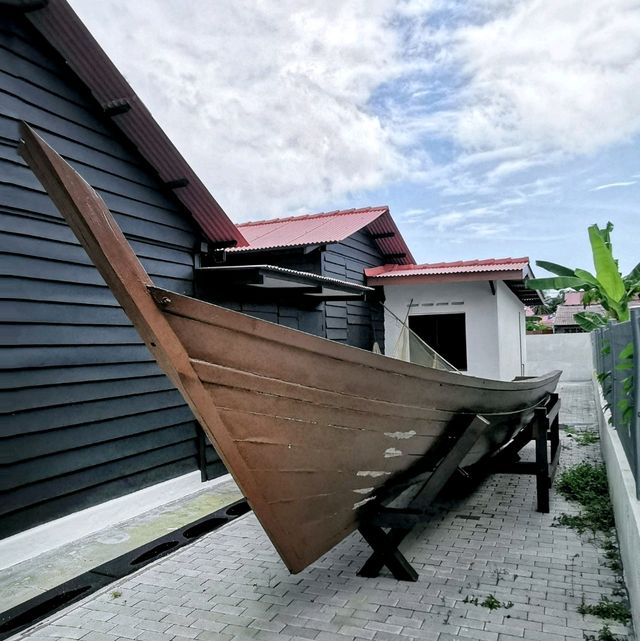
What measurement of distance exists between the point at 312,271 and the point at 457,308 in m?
3.37

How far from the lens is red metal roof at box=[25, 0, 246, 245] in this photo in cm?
421

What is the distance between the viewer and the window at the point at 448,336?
35.2 feet

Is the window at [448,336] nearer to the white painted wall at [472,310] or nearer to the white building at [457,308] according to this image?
the white building at [457,308]

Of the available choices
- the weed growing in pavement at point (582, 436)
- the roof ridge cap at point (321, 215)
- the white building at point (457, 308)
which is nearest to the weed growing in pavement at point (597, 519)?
the weed growing in pavement at point (582, 436)

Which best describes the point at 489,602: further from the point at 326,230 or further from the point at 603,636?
the point at 326,230

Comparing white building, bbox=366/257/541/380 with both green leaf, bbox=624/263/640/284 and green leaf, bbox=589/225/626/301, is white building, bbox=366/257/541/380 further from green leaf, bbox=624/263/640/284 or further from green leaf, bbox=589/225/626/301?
green leaf, bbox=589/225/626/301

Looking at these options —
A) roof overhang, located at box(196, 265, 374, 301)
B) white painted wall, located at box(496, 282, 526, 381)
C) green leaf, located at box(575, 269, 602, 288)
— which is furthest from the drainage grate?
white painted wall, located at box(496, 282, 526, 381)

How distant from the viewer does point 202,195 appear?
229 inches

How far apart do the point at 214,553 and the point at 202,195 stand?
12.1 ft

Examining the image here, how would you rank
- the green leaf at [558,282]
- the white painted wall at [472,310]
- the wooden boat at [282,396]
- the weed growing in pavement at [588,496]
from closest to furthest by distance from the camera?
the wooden boat at [282,396] → the weed growing in pavement at [588,496] → the green leaf at [558,282] → the white painted wall at [472,310]

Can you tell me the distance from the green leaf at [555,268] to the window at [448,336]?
383 centimetres

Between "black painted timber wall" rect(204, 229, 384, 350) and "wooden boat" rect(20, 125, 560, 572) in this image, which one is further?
"black painted timber wall" rect(204, 229, 384, 350)

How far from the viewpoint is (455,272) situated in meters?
9.87

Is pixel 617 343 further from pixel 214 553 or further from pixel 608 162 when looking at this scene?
pixel 608 162
